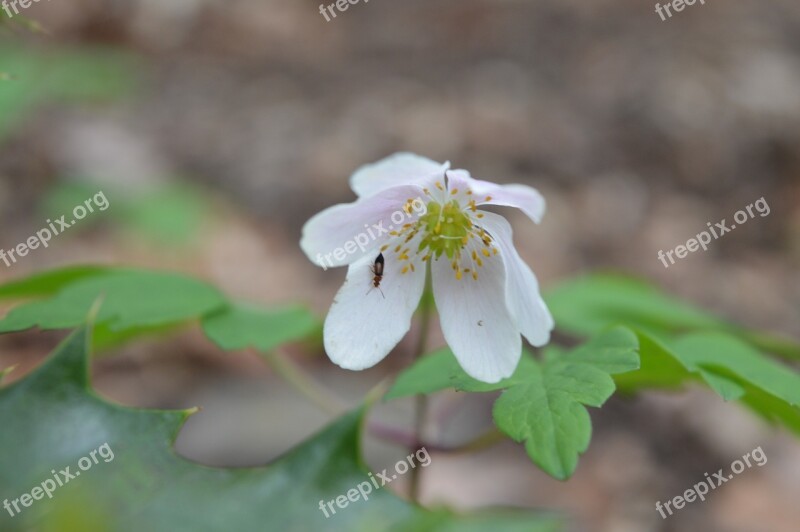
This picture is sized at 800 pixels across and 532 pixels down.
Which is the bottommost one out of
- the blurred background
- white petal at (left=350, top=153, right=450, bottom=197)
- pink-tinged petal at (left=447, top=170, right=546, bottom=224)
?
the blurred background

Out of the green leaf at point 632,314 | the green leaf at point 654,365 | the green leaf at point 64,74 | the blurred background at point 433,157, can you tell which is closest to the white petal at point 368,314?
the green leaf at point 654,365

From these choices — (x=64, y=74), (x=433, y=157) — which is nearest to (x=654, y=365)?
(x=433, y=157)

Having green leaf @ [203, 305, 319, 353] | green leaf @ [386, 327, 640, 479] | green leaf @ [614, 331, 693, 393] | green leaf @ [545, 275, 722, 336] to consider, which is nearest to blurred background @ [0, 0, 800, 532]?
green leaf @ [545, 275, 722, 336]

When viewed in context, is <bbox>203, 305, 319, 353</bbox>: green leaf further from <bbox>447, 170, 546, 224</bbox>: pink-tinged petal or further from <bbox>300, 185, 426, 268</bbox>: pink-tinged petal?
<bbox>447, 170, 546, 224</bbox>: pink-tinged petal

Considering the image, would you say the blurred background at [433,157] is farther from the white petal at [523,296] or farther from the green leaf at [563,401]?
the green leaf at [563,401]

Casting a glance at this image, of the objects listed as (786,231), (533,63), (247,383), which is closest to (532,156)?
(533,63)
